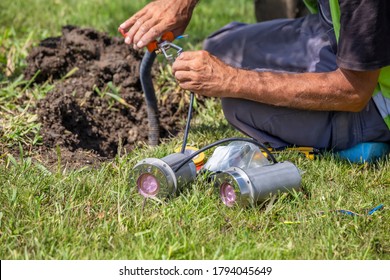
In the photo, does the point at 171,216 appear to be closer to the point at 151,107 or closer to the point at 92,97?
the point at 151,107

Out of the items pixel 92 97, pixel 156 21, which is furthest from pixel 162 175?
pixel 92 97

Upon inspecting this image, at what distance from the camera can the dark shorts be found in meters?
3.64

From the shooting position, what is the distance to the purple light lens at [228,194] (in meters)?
3.08

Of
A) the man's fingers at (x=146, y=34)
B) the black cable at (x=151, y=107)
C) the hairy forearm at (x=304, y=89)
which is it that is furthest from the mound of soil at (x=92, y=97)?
the hairy forearm at (x=304, y=89)

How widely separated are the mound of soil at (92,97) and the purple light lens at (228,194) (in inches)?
32.3

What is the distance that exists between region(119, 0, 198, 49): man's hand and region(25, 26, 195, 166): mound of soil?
0.58 meters

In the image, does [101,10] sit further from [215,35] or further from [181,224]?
[181,224]

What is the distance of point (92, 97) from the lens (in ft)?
13.7

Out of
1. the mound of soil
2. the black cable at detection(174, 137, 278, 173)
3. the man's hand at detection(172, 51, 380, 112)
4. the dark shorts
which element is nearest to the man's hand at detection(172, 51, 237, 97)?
the man's hand at detection(172, 51, 380, 112)

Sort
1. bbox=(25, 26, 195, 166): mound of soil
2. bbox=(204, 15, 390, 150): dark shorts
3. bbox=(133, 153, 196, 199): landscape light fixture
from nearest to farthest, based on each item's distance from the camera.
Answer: bbox=(133, 153, 196, 199): landscape light fixture
bbox=(204, 15, 390, 150): dark shorts
bbox=(25, 26, 195, 166): mound of soil

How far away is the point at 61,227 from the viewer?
2811mm

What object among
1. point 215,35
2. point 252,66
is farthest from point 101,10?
point 252,66

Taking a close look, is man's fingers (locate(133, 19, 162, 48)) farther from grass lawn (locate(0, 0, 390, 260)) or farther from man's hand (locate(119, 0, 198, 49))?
grass lawn (locate(0, 0, 390, 260))

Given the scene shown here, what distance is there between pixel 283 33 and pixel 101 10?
215 cm
